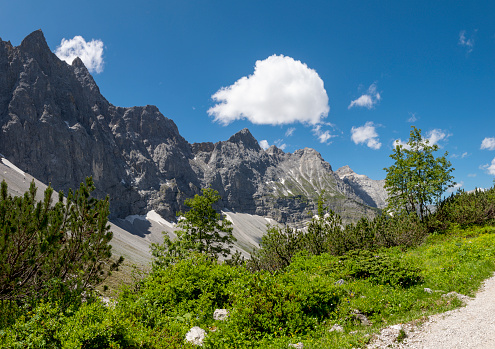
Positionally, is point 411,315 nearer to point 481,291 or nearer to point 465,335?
point 465,335

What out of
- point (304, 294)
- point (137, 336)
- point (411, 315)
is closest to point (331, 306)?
point (304, 294)

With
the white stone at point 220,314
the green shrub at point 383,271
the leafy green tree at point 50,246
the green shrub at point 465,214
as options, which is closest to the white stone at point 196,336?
the white stone at point 220,314

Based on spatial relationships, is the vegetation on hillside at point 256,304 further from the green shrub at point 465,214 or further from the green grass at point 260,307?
the green shrub at point 465,214

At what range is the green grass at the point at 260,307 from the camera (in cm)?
695

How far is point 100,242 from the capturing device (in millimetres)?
11961

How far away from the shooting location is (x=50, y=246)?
9836 mm

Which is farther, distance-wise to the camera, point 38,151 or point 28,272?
point 38,151

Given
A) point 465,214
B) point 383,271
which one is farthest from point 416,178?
point 383,271

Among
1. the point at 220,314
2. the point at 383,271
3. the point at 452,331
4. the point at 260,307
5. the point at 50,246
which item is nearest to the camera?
the point at 452,331

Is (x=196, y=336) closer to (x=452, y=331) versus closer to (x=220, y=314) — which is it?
(x=220, y=314)

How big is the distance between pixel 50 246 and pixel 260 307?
312 inches

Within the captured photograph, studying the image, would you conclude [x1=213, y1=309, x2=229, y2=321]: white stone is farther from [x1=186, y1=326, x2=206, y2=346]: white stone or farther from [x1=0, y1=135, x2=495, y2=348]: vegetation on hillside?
[x1=186, y1=326, x2=206, y2=346]: white stone

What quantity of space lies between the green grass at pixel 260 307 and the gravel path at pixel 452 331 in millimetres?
391

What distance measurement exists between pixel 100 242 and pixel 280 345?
29.3ft
